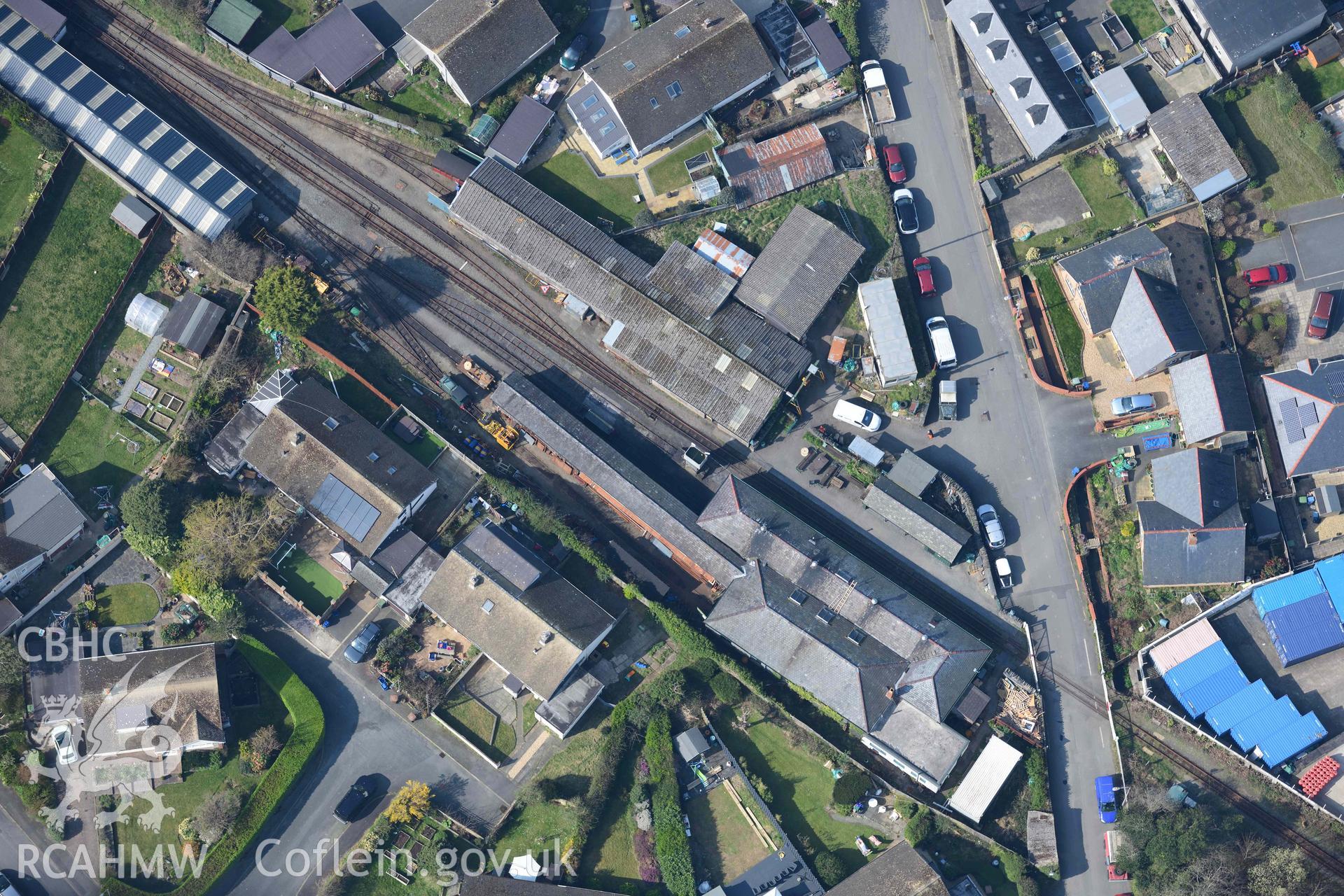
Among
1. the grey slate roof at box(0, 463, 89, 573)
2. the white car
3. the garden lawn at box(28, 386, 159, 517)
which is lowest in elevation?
the white car

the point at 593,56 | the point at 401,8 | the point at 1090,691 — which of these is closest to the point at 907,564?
the point at 1090,691

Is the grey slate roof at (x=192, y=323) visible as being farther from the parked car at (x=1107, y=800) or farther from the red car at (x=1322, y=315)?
the red car at (x=1322, y=315)

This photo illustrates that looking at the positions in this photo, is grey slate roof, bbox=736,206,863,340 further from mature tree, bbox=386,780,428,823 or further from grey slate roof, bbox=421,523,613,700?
mature tree, bbox=386,780,428,823

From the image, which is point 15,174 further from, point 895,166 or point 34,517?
point 895,166

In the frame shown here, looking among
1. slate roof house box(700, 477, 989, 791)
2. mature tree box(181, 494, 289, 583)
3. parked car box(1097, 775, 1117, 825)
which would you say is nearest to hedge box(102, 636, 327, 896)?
mature tree box(181, 494, 289, 583)

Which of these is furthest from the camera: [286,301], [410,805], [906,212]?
[906,212]

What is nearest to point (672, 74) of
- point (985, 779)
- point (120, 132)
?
point (120, 132)
